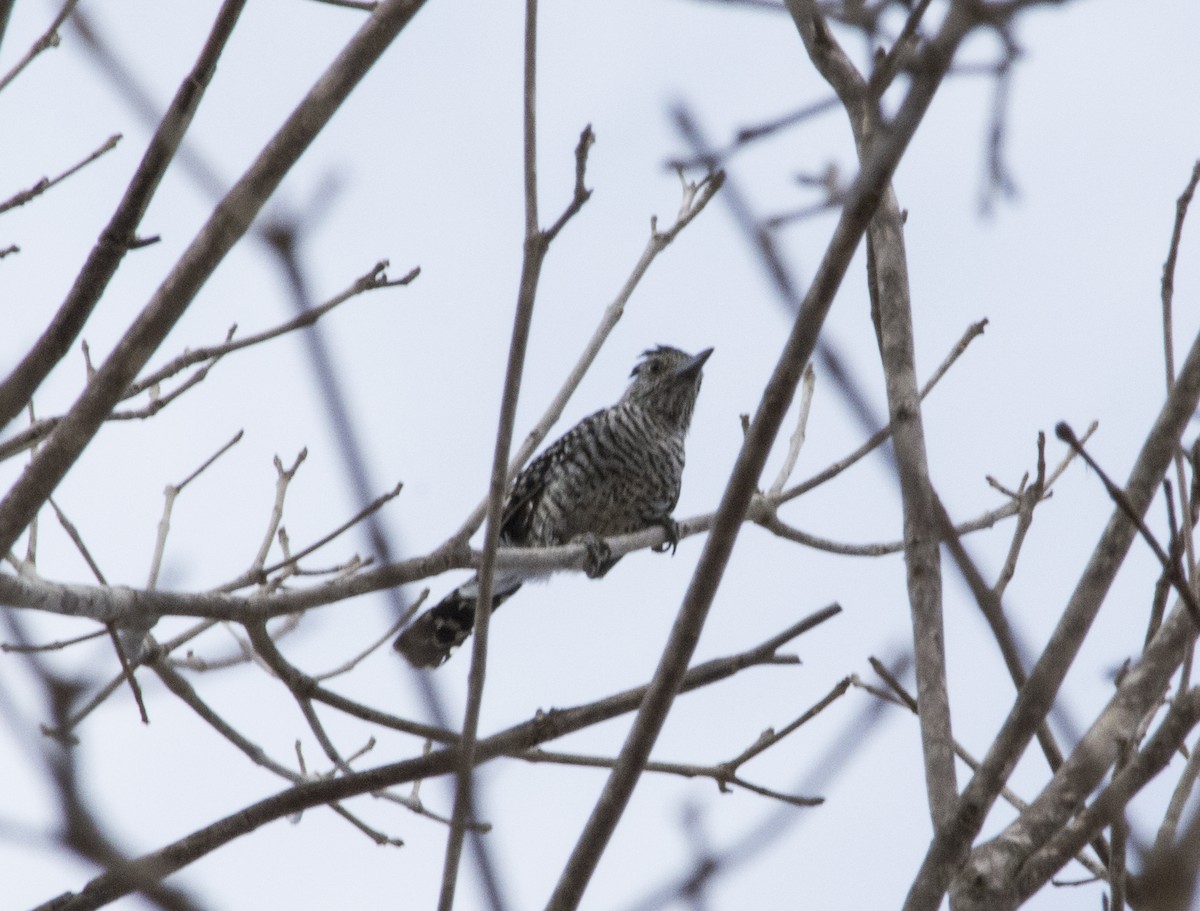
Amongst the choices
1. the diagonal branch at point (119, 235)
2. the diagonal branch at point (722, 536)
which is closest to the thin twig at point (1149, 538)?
the diagonal branch at point (722, 536)

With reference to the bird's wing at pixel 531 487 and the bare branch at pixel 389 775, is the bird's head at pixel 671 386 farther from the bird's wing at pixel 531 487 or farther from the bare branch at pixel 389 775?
the bare branch at pixel 389 775

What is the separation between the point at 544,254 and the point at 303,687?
6.48ft

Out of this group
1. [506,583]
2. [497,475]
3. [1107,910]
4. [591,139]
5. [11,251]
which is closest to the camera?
[497,475]

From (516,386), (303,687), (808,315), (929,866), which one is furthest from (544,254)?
(303,687)

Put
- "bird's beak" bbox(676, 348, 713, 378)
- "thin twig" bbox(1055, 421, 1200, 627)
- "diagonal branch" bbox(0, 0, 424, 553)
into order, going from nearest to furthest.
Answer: "thin twig" bbox(1055, 421, 1200, 627) → "diagonal branch" bbox(0, 0, 424, 553) → "bird's beak" bbox(676, 348, 713, 378)

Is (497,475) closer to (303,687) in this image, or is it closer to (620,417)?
(303,687)

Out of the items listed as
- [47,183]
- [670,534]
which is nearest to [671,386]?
[670,534]

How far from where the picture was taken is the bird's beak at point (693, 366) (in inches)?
345

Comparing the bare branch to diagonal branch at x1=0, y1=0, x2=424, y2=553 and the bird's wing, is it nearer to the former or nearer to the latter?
diagonal branch at x1=0, y1=0, x2=424, y2=553

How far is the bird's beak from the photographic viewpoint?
876 cm

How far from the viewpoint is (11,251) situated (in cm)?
363

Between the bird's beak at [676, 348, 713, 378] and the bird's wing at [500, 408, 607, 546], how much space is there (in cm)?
70

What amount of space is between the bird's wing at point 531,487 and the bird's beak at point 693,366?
2.29ft

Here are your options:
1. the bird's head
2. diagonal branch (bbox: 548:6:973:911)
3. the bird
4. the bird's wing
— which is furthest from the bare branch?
the bird's head
